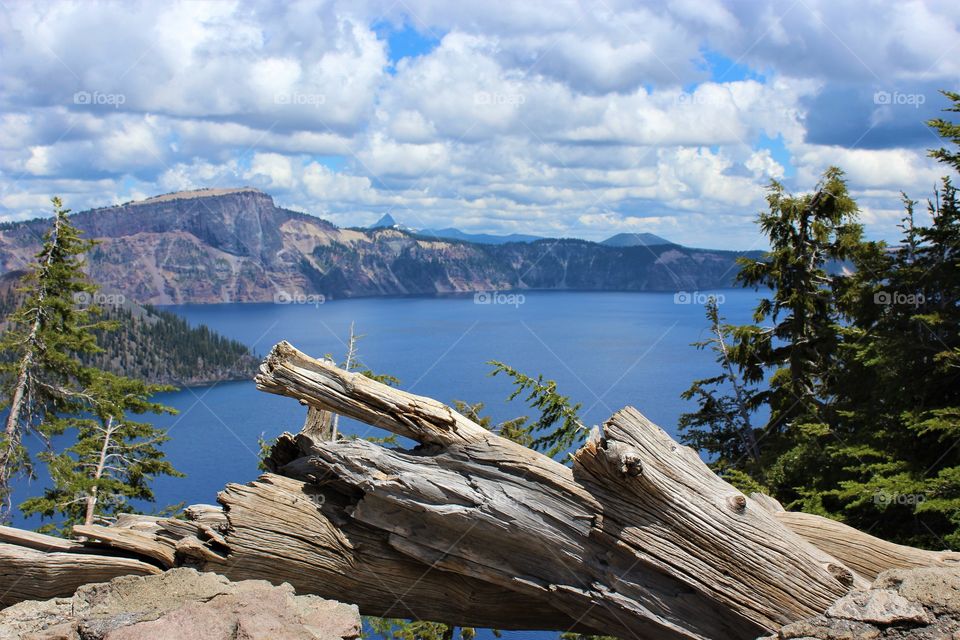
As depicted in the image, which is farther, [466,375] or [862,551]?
[466,375]

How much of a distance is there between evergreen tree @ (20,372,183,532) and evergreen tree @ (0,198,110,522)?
703 mm

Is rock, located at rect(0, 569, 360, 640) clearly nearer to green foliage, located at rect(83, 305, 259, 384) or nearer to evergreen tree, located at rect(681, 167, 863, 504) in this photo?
evergreen tree, located at rect(681, 167, 863, 504)

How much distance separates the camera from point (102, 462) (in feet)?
74.0

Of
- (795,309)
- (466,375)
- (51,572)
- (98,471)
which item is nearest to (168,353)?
(466,375)

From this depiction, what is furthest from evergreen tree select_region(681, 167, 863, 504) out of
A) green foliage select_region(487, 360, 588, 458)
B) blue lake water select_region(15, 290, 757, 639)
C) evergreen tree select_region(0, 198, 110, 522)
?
evergreen tree select_region(0, 198, 110, 522)

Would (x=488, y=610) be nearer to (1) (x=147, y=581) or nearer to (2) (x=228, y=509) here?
(2) (x=228, y=509)

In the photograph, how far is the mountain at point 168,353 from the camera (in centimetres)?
15975

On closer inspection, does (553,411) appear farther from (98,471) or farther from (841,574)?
(98,471)

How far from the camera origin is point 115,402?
24.2 meters

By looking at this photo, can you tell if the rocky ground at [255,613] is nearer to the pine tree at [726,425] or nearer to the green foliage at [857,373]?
the green foliage at [857,373]

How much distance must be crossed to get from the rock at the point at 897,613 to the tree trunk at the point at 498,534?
0.44m

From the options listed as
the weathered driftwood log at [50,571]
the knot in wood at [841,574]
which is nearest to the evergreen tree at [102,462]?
the weathered driftwood log at [50,571]

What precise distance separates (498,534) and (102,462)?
64.8 feet

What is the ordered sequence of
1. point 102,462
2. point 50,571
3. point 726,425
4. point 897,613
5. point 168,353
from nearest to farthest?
point 897,613
point 50,571
point 102,462
point 726,425
point 168,353
